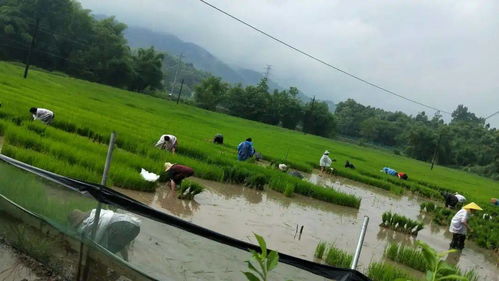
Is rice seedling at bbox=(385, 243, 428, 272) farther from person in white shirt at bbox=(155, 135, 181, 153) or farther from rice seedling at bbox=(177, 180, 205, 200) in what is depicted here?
person in white shirt at bbox=(155, 135, 181, 153)

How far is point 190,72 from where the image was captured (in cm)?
15350

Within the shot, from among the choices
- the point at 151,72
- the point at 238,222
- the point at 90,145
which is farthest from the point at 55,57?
the point at 238,222

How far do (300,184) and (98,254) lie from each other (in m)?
10.3

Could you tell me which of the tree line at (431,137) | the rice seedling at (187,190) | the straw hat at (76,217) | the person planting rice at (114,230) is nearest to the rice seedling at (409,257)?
the rice seedling at (187,190)

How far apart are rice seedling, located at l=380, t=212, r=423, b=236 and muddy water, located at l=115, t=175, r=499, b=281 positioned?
0.85 feet

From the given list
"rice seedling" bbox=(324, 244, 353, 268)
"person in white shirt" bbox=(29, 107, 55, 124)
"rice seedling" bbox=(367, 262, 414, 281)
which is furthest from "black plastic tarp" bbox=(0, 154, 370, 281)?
"person in white shirt" bbox=(29, 107, 55, 124)

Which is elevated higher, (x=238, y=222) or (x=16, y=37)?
(x=16, y=37)

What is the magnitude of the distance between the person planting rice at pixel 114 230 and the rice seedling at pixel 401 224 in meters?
9.10

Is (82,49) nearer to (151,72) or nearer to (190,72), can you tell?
(151,72)

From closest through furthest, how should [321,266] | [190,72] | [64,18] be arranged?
[321,266]
[64,18]
[190,72]

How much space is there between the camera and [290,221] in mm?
9992

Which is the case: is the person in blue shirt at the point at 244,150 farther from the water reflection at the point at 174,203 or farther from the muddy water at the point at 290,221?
the water reflection at the point at 174,203

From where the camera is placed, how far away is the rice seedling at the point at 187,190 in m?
9.21

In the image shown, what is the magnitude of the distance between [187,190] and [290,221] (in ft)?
7.69
